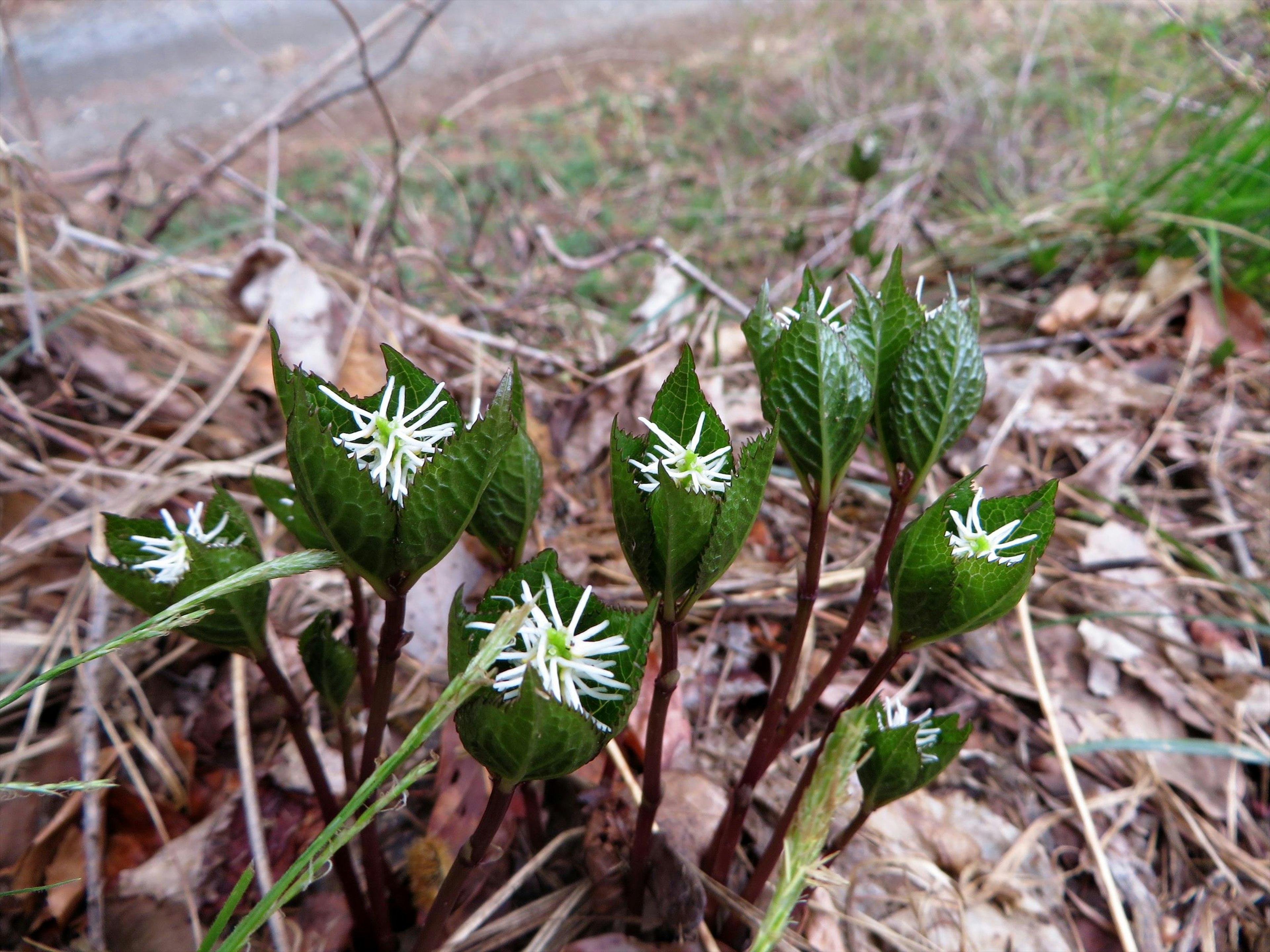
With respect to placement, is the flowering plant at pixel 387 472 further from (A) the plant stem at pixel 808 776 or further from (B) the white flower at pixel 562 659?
(A) the plant stem at pixel 808 776

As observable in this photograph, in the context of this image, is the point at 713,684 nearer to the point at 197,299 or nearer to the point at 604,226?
the point at 197,299

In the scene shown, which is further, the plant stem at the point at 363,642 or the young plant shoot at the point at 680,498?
the plant stem at the point at 363,642

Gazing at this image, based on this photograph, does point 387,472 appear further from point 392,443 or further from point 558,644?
point 558,644

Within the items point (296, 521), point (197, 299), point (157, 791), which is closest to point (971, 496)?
point (296, 521)

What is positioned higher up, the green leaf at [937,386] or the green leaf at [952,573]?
the green leaf at [937,386]

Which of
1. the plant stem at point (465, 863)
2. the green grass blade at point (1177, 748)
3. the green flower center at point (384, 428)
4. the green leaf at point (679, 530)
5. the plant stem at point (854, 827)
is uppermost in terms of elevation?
the green flower center at point (384, 428)

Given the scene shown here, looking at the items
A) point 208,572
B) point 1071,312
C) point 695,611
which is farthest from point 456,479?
point 1071,312

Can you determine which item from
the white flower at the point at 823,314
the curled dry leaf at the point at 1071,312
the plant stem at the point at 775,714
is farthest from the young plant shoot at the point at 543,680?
the curled dry leaf at the point at 1071,312

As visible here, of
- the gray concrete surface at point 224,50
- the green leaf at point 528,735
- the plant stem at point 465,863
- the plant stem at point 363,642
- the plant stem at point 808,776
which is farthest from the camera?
the gray concrete surface at point 224,50

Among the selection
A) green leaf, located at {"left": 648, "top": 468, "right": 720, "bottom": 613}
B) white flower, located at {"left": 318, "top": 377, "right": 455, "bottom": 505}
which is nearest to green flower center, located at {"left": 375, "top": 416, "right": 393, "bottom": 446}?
white flower, located at {"left": 318, "top": 377, "right": 455, "bottom": 505}
